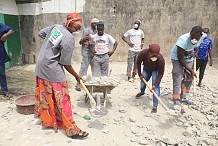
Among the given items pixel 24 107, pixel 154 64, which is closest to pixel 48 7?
pixel 24 107

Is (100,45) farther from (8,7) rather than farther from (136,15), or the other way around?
(8,7)

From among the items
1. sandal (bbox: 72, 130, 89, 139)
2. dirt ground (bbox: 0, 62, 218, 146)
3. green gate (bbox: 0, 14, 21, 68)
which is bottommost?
dirt ground (bbox: 0, 62, 218, 146)

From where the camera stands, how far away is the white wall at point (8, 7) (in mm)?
8252

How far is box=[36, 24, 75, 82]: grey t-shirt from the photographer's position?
3.14 meters

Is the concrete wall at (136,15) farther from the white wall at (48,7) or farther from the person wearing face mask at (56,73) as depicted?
the person wearing face mask at (56,73)

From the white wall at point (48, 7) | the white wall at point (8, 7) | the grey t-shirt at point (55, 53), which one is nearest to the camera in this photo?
the grey t-shirt at point (55, 53)

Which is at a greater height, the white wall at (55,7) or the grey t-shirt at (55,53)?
the white wall at (55,7)

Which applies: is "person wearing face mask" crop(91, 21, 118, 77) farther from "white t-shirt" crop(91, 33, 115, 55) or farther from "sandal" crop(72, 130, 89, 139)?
"sandal" crop(72, 130, 89, 139)

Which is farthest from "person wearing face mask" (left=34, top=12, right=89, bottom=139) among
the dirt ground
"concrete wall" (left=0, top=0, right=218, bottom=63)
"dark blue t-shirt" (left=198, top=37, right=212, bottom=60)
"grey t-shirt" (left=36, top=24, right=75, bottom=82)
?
"concrete wall" (left=0, top=0, right=218, bottom=63)

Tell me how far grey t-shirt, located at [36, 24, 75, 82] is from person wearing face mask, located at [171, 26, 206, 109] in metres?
2.22

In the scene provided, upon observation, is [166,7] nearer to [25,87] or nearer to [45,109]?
[25,87]

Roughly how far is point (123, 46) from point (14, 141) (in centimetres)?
663

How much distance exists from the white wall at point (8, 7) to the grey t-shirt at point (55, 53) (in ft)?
19.7

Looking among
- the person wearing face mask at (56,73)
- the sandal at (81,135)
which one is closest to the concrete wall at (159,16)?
the person wearing face mask at (56,73)
